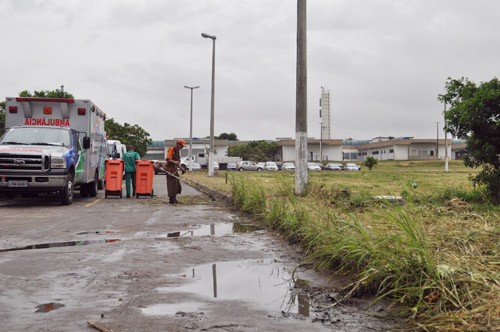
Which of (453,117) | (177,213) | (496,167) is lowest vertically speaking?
(177,213)

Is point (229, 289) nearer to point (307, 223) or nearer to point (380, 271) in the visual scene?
point (380, 271)

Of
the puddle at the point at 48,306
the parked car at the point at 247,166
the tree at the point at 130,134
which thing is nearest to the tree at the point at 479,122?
the puddle at the point at 48,306

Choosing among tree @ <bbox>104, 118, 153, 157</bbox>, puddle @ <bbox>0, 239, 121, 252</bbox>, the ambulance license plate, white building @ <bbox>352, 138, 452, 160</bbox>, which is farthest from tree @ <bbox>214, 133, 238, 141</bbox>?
puddle @ <bbox>0, 239, 121, 252</bbox>

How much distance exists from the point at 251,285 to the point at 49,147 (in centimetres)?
1067

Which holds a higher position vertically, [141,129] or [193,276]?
[141,129]

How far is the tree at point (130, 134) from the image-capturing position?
73.3 m

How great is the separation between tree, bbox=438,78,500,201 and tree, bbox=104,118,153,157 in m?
65.0

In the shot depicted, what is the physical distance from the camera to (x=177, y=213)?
1206 cm

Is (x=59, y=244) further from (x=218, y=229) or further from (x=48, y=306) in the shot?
A: (x=48, y=306)

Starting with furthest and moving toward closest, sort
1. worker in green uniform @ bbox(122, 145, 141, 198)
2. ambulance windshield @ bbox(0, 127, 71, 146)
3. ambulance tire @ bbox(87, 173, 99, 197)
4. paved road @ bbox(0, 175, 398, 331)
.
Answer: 1. ambulance tire @ bbox(87, 173, 99, 197)
2. worker in green uniform @ bbox(122, 145, 141, 198)
3. ambulance windshield @ bbox(0, 127, 71, 146)
4. paved road @ bbox(0, 175, 398, 331)

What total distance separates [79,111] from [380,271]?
13.4 meters

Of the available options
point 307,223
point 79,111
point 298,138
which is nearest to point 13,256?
point 307,223

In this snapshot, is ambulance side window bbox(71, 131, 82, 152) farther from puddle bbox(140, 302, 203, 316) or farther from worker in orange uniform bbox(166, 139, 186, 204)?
puddle bbox(140, 302, 203, 316)

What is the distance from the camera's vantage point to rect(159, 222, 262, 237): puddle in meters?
8.60
